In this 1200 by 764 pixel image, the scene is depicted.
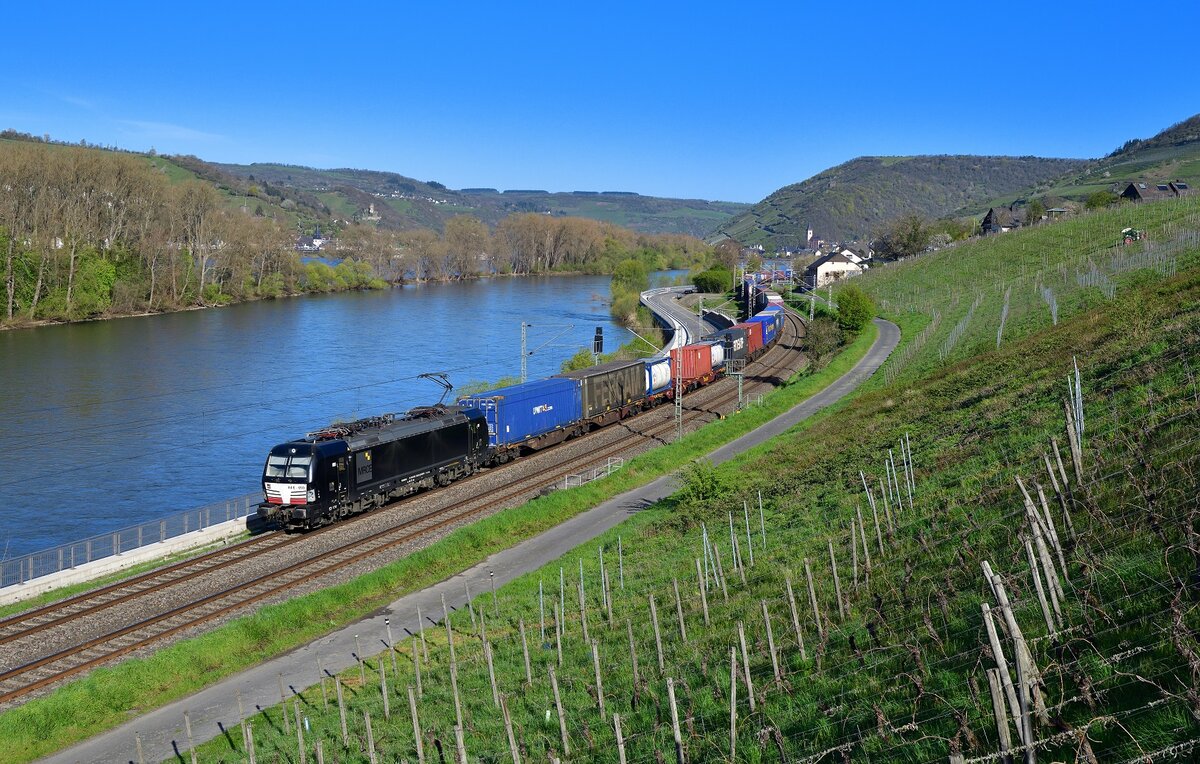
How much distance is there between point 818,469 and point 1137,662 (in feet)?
66.8

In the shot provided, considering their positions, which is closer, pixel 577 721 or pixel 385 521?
pixel 577 721

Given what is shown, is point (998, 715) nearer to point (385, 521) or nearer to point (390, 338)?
point (385, 521)

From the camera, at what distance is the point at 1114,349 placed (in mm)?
26391

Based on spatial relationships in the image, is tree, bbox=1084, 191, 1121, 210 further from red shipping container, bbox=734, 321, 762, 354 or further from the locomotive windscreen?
the locomotive windscreen

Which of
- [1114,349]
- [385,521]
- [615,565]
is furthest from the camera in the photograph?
[385,521]

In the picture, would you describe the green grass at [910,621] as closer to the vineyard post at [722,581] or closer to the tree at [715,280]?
the vineyard post at [722,581]

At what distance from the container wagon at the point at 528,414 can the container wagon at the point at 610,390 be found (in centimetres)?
91

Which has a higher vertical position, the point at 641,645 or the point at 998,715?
the point at 998,715

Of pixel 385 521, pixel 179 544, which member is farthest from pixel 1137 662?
pixel 179 544

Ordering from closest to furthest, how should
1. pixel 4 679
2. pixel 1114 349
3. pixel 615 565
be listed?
pixel 4 679 → pixel 615 565 → pixel 1114 349

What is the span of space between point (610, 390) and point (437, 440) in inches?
576

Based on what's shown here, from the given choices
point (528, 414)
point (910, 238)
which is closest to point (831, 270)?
point (910, 238)

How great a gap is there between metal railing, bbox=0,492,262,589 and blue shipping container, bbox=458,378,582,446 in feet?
31.0

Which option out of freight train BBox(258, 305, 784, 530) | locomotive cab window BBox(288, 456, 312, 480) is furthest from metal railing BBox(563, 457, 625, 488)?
locomotive cab window BBox(288, 456, 312, 480)
